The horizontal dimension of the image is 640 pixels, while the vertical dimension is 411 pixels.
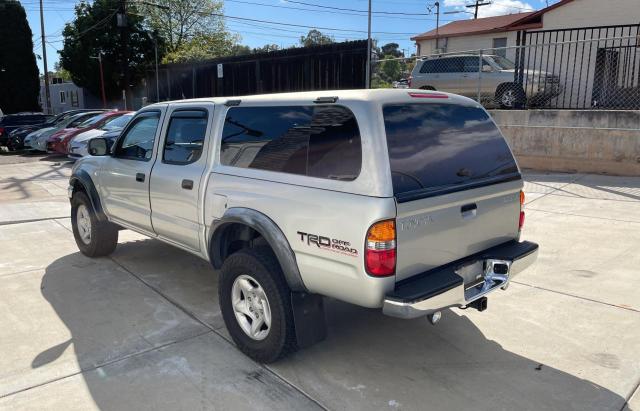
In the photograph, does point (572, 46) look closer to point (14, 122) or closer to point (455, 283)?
point (455, 283)

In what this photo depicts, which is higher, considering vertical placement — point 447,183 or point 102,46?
point 102,46

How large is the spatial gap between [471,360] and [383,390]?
0.78 m

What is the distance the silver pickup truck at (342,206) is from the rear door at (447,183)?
0.03 feet

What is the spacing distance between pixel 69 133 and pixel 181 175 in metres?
13.6

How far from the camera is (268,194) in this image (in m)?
3.46

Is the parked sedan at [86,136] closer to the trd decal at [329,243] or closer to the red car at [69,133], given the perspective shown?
the red car at [69,133]

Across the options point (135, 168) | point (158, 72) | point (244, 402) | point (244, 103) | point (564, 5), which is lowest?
point (244, 402)

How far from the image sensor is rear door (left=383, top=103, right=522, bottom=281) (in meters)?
3.06

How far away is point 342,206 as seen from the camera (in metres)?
3.02

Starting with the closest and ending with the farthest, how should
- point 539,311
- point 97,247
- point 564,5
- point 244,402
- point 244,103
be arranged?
point 244,402 < point 244,103 < point 539,311 < point 97,247 < point 564,5

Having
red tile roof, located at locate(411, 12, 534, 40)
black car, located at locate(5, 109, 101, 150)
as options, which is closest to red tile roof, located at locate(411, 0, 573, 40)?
red tile roof, located at locate(411, 12, 534, 40)

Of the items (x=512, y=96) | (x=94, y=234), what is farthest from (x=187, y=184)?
(x=512, y=96)

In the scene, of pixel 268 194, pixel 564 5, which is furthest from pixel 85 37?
pixel 268 194

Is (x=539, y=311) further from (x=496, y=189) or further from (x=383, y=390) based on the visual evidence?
(x=383, y=390)
